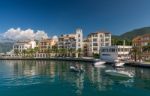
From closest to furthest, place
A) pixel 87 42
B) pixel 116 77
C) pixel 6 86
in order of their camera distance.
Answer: pixel 6 86, pixel 116 77, pixel 87 42

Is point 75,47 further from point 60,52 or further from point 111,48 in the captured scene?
point 111,48

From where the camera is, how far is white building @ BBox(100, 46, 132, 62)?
130288 mm


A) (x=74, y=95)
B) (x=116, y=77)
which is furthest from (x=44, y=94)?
(x=116, y=77)

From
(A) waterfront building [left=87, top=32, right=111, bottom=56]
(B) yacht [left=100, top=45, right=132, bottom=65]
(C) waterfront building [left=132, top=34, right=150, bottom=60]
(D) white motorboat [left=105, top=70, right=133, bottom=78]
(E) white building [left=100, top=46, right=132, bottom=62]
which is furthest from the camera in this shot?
(A) waterfront building [left=87, top=32, right=111, bottom=56]

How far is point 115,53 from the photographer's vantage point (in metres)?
131

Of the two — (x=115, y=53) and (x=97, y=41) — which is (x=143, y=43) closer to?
(x=115, y=53)

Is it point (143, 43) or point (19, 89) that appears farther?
point (143, 43)

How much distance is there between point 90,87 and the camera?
155 ft

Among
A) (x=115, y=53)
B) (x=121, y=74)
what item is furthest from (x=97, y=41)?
(x=121, y=74)

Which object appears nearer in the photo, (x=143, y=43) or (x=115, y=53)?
(x=115, y=53)

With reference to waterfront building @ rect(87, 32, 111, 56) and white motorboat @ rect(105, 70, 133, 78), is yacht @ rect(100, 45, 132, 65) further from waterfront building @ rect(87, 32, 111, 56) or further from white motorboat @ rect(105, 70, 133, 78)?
white motorboat @ rect(105, 70, 133, 78)

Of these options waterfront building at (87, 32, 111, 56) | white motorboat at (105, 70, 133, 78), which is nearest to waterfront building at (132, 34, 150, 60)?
waterfront building at (87, 32, 111, 56)

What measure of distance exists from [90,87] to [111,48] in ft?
296

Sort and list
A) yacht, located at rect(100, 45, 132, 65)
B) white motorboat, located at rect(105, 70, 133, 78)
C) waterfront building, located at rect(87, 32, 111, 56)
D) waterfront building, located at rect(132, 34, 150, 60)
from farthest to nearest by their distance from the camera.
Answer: waterfront building, located at rect(87, 32, 111, 56)
yacht, located at rect(100, 45, 132, 65)
waterfront building, located at rect(132, 34, 150, 60)
white motorboat, located at rect(105, 70, 133, 78)
